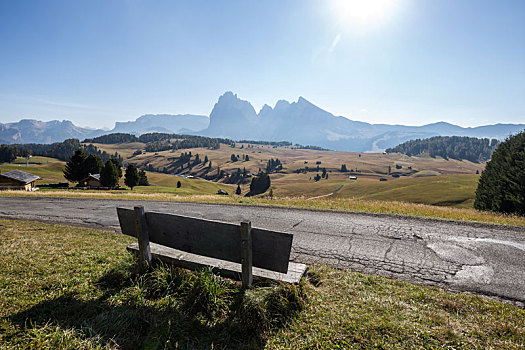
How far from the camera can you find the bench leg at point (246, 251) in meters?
4.11

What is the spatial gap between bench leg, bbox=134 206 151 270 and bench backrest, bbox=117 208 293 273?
10cm

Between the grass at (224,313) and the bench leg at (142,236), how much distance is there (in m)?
0.28

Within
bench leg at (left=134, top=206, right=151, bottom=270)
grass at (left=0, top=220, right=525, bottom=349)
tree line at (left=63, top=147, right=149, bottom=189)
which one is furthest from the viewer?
tree line at (left=63, top=147, right=149, bottom=189)

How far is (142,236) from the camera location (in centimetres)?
501

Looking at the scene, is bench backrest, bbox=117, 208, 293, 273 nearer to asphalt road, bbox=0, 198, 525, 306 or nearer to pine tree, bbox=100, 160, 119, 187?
asphalt road, bbox=0, 198, 525, 306

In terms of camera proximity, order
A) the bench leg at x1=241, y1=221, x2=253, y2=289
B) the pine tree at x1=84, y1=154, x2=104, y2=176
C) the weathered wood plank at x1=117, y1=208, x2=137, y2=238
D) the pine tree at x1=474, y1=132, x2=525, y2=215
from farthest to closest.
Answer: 1. the pine tree at x1=84, y1=154, x2=104, y2=176
2. the pine tree at x1=474, y1=132, x2=525, y2=215
3. the weathered wood plank at x1=117, y1=208, x2=137, y2=238
4. the bench leg at x1=241, y1=221, x2=253, y2=289

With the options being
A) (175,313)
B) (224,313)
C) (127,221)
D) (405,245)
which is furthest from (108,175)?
(224,313)

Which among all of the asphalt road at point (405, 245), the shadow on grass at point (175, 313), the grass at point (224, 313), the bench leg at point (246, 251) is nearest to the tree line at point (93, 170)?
the asphalt road at point (405, 245)

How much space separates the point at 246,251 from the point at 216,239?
614mm

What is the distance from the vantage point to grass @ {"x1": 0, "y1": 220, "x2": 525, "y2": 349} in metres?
3.40

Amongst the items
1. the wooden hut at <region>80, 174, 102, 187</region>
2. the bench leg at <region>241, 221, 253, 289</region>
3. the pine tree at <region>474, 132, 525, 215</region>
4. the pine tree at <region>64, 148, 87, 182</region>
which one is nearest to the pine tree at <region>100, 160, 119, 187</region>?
the wooden hut at <region>80, 174, 102, 187</region>

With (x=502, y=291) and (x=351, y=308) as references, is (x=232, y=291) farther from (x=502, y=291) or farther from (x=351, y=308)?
(x=502, y=291)

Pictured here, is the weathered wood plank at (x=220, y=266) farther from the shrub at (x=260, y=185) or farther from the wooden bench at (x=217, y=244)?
the shrub at (x=260, y=185)

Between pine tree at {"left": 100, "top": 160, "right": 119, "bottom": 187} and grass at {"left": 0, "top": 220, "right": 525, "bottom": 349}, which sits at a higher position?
grass at {"left": 0, "top": 220, "right": 525, "bottom": 349}
